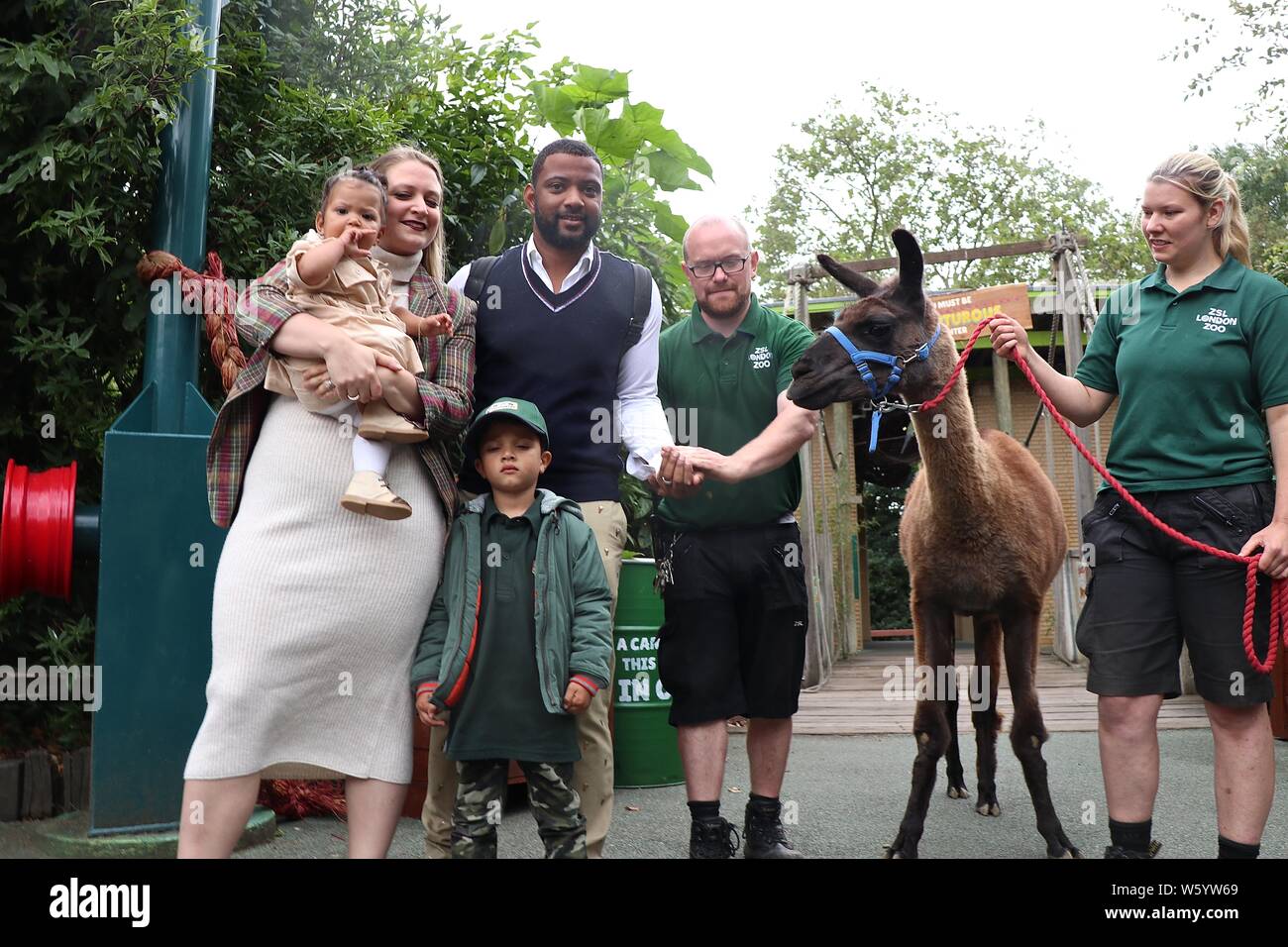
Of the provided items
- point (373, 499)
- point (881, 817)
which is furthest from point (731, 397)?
point (881, 817)

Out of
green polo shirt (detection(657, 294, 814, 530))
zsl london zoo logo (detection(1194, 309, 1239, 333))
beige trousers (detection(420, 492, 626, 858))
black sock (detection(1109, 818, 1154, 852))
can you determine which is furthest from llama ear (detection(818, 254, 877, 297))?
black sock (detection(1109, 818, 1154, 852))

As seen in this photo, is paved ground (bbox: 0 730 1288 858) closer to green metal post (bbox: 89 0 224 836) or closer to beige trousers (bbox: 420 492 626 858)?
green metal post (bbox: 89 0 224 836)

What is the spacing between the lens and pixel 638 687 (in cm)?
553

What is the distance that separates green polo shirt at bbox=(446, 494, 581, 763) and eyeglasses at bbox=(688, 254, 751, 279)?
1361 millimetres

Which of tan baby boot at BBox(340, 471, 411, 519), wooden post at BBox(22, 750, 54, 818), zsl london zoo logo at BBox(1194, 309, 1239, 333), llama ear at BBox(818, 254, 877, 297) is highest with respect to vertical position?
llama ear at BBox(818, 254, 877, 297)

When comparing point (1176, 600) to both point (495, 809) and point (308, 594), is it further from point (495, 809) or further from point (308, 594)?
point (308, 594)

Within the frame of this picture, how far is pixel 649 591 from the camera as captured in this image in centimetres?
557

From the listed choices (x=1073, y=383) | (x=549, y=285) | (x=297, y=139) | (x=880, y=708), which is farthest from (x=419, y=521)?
(x=880, y=708)

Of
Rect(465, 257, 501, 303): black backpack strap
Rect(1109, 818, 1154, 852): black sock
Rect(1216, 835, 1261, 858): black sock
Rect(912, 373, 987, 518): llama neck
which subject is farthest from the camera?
Rect(912, 373, 987, 518): llama neck

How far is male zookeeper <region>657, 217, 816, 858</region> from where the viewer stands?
3.72 meters

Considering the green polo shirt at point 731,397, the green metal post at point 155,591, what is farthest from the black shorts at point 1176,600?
the green metal post at point 155,591

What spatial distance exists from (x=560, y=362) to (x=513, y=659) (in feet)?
3.03
